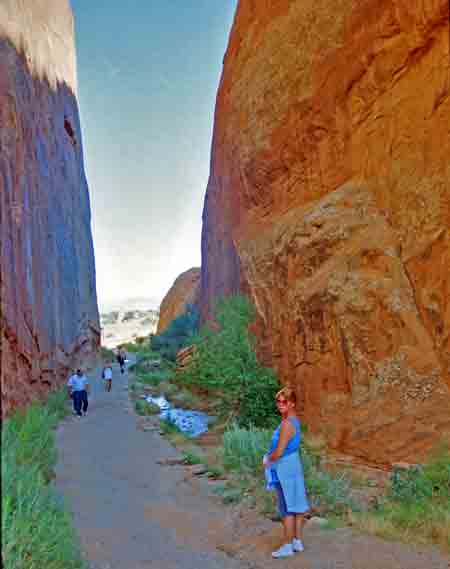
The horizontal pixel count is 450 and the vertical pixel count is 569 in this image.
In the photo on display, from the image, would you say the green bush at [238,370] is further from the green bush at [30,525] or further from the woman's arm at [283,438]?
the green bush at [30,525]

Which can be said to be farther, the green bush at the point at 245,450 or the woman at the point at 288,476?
the green bush at the point at 245,450

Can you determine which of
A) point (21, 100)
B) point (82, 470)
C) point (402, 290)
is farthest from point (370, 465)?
point (21, 100)

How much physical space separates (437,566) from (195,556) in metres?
2.66

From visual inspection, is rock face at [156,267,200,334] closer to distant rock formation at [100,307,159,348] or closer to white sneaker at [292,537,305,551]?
distant rock formation at [100,307,159,348]

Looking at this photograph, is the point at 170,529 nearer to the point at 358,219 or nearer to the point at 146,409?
the point at 358,219

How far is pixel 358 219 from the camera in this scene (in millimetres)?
11219

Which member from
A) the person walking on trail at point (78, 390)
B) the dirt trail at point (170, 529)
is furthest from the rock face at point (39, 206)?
the dirt trail at point (170, 529)

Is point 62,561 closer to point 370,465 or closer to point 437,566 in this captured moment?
point 437,566

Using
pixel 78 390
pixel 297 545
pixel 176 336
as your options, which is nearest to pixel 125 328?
pixel 176 336

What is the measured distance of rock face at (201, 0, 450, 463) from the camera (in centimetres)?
946

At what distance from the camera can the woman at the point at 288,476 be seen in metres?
5.56

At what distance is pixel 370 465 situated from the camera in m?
9.77

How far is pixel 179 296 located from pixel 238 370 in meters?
43.6

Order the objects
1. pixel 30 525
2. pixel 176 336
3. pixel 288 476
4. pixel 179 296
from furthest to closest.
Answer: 1. pixel 179 296
2. pixel 176 336
3. pixel 288 476
4. pixel 30 525
